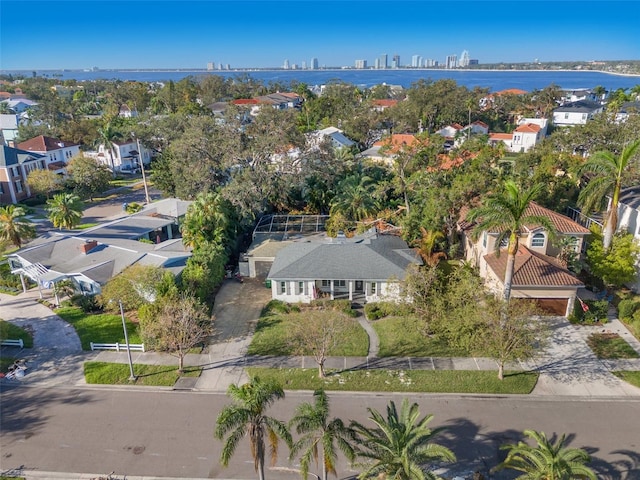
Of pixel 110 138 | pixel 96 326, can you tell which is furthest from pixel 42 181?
pixel 96 326

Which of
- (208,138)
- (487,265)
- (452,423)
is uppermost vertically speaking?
(208,138)

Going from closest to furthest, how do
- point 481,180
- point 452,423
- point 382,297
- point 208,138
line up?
1. point 452,423
2. point 382,297
3. point 481,180
4. point 208,138

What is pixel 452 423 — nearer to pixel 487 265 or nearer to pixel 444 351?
pixel 444 351

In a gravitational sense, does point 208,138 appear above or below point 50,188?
above

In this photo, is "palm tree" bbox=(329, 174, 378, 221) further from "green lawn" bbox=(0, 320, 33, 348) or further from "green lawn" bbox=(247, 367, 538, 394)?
"green lawn" bbox=(0, 320, 33, 348)

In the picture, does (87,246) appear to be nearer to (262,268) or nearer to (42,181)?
(262,268)

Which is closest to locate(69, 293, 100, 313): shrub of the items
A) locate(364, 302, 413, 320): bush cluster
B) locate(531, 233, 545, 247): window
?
locate(364, 302, 413, 320): bush cluster

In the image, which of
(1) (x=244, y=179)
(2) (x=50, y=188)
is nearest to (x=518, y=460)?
(1) (x=244, y=179)
